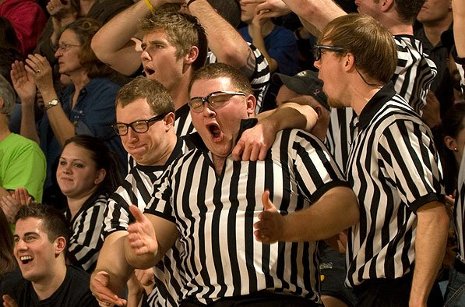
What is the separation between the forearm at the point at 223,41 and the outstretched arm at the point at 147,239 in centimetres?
103

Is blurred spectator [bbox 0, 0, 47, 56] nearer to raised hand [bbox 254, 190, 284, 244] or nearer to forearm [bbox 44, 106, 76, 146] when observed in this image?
forearm [bbox 44, 106, 76, 146]

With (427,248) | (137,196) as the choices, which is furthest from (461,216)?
(137,196)

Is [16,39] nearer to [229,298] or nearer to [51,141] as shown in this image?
[51,141]

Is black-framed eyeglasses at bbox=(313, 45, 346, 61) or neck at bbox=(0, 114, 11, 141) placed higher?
black-framed eyeglasses at bbox=(313, 45, 346, 61)

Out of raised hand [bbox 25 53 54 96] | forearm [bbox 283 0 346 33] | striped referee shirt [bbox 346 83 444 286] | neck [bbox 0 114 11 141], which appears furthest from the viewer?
raised hand [bbox 25 53 54 96]

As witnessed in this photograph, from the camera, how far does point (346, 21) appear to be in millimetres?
4211

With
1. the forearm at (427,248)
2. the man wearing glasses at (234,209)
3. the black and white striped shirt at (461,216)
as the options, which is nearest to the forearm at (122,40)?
the man wearing glasses at (234,209)

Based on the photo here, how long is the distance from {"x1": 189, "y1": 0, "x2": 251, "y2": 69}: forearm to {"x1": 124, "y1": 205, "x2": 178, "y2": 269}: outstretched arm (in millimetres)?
1033

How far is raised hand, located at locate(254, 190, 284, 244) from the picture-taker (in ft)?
12.6

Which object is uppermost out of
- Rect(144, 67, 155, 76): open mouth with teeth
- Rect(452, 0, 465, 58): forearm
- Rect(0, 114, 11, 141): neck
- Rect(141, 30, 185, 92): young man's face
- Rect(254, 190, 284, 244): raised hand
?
Rect(452, 0, 465, 58): forearm

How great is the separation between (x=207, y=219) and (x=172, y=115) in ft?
2.84

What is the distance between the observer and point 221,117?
14.3ft

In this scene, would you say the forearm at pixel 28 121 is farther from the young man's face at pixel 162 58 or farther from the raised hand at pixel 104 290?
the raised hand at pixel 104 290

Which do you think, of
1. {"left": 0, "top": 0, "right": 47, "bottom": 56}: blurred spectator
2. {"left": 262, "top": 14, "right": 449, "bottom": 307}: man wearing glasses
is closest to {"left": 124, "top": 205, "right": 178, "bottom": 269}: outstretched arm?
{"left": 262, "top": 14, "right": 449, "bottom": 307}: man wearing glasses
